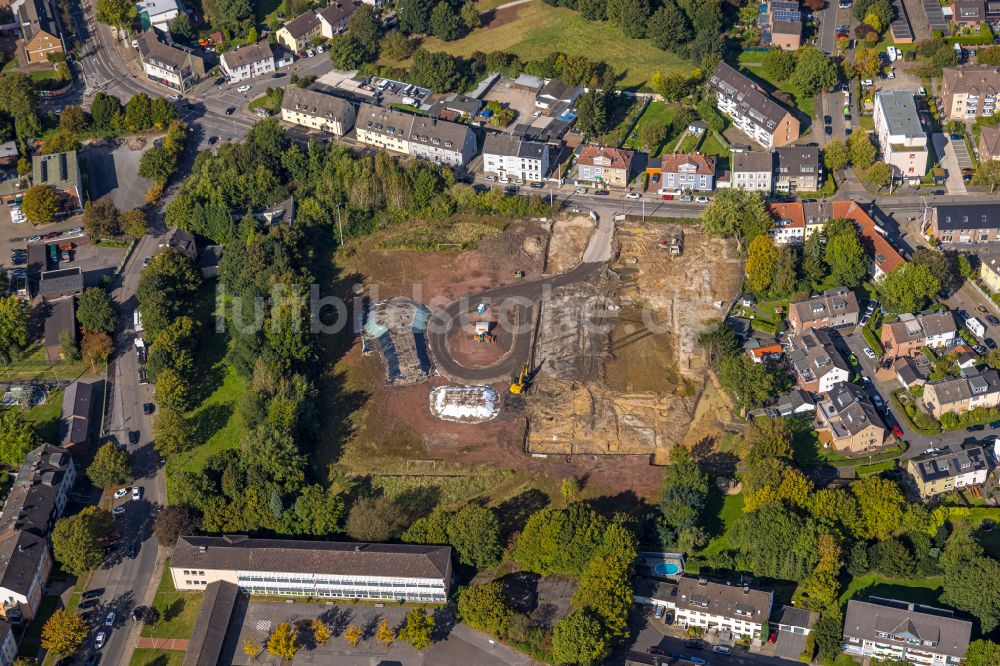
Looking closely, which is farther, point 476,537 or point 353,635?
point 476,537

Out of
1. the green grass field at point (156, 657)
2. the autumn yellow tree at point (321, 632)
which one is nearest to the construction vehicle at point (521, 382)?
the autumn yellow tree at point (321, 632)

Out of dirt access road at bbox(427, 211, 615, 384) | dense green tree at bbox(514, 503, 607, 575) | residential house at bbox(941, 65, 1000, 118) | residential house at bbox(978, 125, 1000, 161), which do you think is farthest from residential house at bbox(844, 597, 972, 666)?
residential house at bbox(941, 65, 1000, 118)

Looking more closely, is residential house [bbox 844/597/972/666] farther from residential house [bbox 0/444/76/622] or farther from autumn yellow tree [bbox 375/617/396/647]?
residential house [bbox 0/444/76/622]

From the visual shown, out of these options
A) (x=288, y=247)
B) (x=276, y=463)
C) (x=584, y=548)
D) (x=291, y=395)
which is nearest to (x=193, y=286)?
(x=288, y=247)

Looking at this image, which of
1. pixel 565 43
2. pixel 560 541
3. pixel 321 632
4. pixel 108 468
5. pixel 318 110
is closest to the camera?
pixel 321 632

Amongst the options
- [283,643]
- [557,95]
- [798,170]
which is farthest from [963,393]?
[557,95]

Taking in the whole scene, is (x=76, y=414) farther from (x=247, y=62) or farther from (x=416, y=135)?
(x=247, y=62)

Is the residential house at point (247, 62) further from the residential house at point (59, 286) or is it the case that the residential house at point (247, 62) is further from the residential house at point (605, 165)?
the residential house at point (605, 165)
